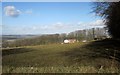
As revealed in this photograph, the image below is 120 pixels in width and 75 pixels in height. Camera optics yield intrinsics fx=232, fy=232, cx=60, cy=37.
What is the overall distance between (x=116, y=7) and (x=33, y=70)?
645cm

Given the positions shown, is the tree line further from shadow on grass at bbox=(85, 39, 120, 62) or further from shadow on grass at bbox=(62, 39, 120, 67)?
shadow on grass at bbox=(85, 39, 120, 62)

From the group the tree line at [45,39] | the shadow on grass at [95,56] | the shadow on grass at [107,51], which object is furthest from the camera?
the tree line at [45,39]

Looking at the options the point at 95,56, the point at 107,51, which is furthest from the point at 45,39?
the point at 95,56

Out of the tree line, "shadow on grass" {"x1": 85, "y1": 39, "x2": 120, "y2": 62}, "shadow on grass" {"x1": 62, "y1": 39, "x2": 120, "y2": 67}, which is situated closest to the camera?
"shadow on grass" {"x1": 62, "y1": 39, "x2": 120, "y2": 67}

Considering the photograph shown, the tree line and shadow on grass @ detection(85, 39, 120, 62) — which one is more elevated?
the tree line

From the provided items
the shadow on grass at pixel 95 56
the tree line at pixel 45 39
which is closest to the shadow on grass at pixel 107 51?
the shadow on grass at pixel 95 56

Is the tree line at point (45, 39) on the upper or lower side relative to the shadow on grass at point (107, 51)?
upper

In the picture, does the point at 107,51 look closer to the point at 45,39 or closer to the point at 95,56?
the point at 95,56

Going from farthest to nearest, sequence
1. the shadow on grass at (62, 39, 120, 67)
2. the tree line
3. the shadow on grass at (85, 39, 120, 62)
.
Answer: the tree line → the shadow on grass at (85, 39, 120, 62) → the shadow on grass at (62, 39, 120, 67)

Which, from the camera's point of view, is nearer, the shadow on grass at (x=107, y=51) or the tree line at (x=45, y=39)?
the shadow on grass at (x=107, y=51)

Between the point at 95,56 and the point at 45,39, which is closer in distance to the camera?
the point at 95,56

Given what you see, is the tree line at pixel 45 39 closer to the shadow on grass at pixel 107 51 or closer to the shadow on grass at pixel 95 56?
the shadow on grass at pixel 95 56

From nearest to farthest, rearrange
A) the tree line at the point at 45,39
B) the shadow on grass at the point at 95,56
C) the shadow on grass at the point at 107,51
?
the shadow on grass at the point at 95,56
the shadow on grass at the point at 107,51
the tree line at the point at 45,39

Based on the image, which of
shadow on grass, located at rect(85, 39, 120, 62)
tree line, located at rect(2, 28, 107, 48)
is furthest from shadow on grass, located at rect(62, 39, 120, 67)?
tree line, located at rect(2, 28, 107, 48)
